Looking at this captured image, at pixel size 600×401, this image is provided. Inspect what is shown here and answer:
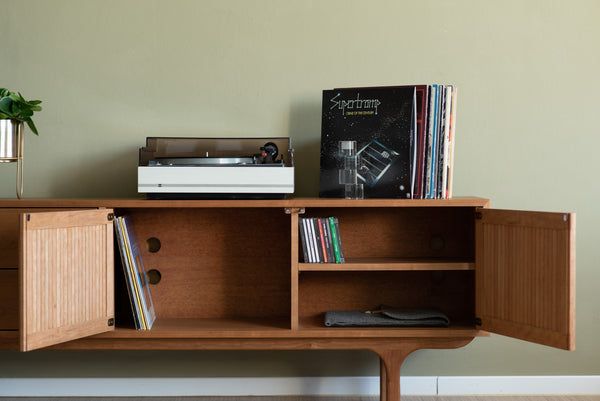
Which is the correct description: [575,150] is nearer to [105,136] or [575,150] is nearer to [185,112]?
[185,112]

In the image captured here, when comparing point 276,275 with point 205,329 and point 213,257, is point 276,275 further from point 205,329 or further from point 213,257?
point 205,329

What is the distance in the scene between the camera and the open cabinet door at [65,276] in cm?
133

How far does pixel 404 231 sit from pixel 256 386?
785 mm

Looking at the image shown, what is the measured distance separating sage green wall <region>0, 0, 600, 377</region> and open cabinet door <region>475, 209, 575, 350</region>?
45cm

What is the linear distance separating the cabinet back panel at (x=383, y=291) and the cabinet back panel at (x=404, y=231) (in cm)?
8

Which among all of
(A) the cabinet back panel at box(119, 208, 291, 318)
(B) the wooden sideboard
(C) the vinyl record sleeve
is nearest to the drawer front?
(B) the wooden sideboard

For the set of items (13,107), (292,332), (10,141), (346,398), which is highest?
(13,107)

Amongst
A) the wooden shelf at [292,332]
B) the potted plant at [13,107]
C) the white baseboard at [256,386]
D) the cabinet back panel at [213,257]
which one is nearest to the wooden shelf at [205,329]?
the wooden shelf at [292,332]

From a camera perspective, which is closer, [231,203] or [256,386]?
[231,203]

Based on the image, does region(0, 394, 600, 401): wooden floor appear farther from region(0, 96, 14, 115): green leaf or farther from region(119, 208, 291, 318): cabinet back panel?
region(0, 96, 14, 115): green leaf

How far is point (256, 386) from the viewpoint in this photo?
6.42 feet

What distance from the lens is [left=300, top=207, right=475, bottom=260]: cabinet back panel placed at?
1.81 meters

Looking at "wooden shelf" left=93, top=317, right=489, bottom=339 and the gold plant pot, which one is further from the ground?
the gold plant pot

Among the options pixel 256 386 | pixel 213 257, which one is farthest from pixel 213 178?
pixel 256 386
